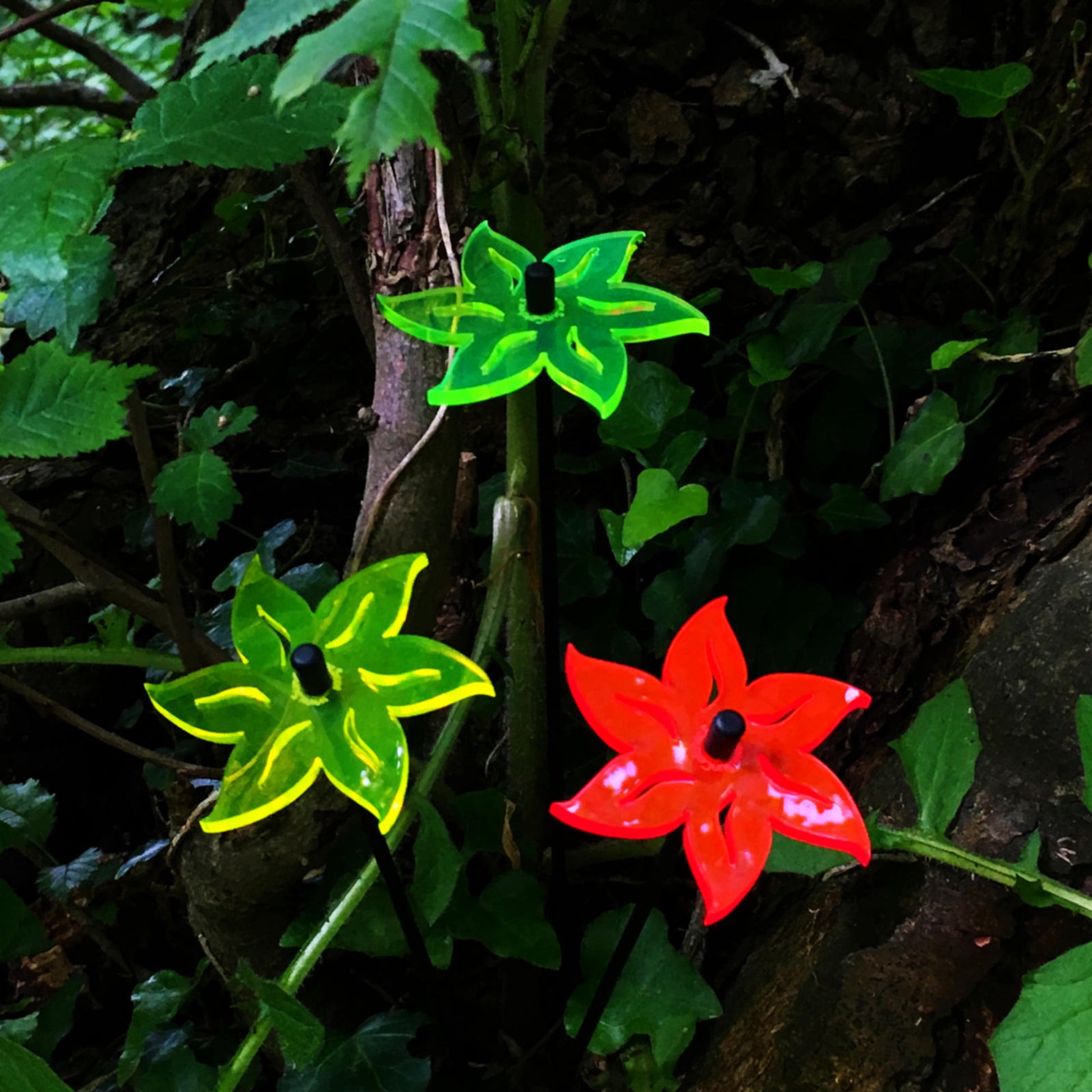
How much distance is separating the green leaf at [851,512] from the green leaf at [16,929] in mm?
888

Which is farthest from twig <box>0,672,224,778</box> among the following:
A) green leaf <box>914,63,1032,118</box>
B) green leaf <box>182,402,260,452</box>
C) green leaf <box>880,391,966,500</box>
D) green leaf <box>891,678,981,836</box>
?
green leaf <box>914,63,1032,118</box>

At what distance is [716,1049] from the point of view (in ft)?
2.29

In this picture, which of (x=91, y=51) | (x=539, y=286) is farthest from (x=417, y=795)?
(x=91, y=51)

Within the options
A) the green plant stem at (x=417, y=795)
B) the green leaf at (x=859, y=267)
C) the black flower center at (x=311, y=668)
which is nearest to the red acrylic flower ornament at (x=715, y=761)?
the black flower center at (x=311, y=668)

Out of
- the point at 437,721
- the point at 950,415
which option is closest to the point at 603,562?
the point at 437,721

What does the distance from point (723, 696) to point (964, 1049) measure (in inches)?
13.8

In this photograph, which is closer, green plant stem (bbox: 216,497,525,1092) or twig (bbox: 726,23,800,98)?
green plant stem (bbox: 216,497,525,1092)

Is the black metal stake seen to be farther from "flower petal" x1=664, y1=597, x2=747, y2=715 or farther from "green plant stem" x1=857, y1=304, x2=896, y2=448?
"green plant stem" x1=857, y1=304, x2=896, y2=448

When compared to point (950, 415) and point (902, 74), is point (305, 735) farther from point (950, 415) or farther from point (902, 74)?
point (902, 74)

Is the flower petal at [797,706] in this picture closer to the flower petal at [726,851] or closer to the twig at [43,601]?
the flower petal at [726,851]

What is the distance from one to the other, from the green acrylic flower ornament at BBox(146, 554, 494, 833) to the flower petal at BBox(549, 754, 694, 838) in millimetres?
73

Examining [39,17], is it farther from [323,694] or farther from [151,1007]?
[151,1007]

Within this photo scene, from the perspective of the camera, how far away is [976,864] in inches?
22.4

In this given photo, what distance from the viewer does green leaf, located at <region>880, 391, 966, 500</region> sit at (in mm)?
827
